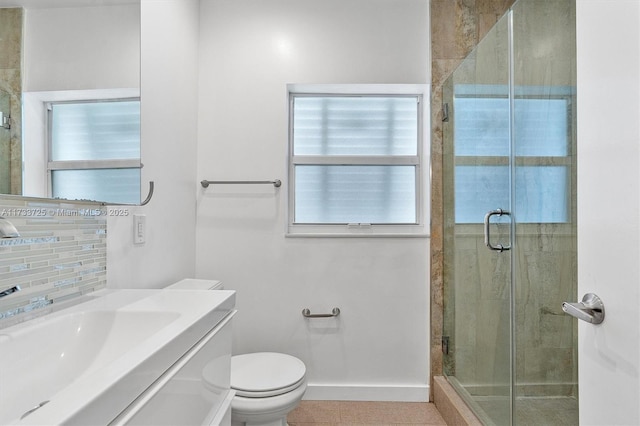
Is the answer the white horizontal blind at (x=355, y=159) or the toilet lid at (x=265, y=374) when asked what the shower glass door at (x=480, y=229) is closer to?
the white horizontal blind at (x=355, y=159)

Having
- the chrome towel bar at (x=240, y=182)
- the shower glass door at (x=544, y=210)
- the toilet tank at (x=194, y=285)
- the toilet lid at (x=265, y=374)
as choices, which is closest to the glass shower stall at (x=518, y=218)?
the shower glass door at (x=544, y=210)

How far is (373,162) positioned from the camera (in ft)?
6.80

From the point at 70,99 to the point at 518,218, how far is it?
1547 mm

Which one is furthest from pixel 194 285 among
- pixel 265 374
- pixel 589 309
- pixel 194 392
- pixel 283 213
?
pixel 589 309

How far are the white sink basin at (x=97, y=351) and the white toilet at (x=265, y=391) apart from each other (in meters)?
0.54

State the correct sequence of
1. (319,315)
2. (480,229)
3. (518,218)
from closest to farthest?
1. (518,218)
2. (480,229)
3. (319,315)

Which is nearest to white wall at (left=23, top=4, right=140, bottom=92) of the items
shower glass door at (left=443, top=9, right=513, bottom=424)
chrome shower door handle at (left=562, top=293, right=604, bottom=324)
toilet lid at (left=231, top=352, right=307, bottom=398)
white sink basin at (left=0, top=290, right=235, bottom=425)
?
white sink basin at (left=0, top=290, right=235, bottom=425)

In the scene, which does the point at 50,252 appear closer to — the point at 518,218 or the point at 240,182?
the point at 240,182

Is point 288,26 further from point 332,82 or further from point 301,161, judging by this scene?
point 301,161

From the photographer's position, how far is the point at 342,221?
2.08 meters

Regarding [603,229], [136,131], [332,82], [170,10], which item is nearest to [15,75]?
[136,131]

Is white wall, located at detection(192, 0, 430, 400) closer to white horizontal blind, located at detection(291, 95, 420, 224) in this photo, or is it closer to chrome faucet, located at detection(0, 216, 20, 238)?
white horizontal blind, located at detection(291, 95, 420, 224)

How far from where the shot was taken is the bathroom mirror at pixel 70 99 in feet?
2.67

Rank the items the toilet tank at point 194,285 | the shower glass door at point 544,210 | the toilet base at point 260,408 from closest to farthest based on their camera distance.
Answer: the shower glass door at point 544,210
the toilet base at point 260,408
the toilet tank at point 194,285
